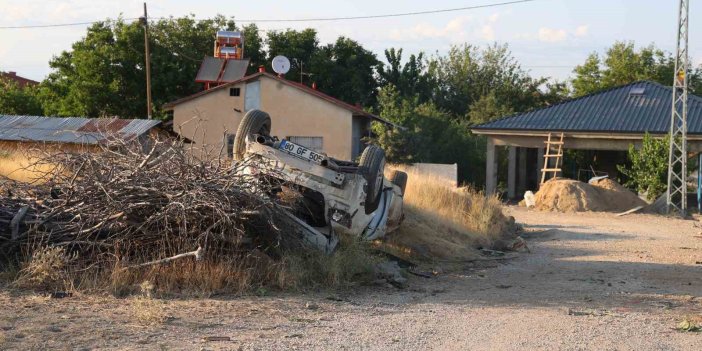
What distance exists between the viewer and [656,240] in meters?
19.4

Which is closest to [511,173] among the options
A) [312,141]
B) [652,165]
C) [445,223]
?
[652,165]

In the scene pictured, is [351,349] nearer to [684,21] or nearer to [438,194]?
[438,194]

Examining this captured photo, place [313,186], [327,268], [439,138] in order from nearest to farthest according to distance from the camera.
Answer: [327,268] < [313,186] < [439,138]

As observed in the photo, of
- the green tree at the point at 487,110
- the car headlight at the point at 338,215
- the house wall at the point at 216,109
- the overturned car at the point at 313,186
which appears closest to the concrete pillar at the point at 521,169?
the green tree at the point at 487,110

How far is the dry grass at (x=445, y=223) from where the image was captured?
14.7 metres

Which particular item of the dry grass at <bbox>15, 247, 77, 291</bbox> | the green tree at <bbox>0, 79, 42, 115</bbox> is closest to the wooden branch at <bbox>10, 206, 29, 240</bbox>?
the dry grass at <bbox>15, 247, 77, 291</bbox>

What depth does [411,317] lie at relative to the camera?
346 inches

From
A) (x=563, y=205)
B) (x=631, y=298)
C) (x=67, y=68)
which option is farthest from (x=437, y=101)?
(x=631, y=298)

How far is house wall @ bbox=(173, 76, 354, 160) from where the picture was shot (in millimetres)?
36594

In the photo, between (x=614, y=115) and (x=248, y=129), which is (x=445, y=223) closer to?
(x=248, y=129)

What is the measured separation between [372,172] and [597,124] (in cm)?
2305

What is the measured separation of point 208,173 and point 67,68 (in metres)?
41.1

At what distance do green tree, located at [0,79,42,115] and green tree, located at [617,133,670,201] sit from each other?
34555 mm

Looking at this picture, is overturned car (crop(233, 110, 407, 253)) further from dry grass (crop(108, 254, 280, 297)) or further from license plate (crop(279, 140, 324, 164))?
dry grass (crop(108, 254, 280, 297))
